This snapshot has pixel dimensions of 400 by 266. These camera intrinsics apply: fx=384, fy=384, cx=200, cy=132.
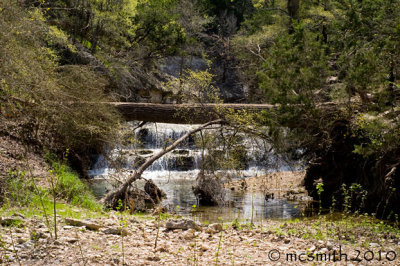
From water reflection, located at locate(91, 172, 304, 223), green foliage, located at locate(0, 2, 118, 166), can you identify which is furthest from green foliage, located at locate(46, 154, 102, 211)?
green foliage, located at locate(0, 2, 118, 166)

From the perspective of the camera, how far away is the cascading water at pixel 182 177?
9.00 metres


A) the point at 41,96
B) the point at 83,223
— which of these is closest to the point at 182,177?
the point at 41,96

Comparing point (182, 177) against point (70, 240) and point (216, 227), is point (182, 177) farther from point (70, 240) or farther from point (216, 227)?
point (70, 240)

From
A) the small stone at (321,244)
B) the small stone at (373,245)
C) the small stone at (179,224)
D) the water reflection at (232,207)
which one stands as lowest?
the water reflection at (232,207)

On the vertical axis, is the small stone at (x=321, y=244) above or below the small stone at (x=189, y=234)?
below

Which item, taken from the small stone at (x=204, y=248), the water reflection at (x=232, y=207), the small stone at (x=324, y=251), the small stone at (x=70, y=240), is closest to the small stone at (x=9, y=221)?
the small stone at (x=70, y=240)

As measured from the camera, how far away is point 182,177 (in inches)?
589

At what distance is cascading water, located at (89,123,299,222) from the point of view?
9.00m

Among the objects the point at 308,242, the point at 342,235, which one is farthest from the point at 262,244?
the point at 342,235

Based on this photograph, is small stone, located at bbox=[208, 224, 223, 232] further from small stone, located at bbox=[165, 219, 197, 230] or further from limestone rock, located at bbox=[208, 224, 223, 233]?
small stone, located at bbox=[165, 219, 197, 230]

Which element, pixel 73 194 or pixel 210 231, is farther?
pixel 73 194

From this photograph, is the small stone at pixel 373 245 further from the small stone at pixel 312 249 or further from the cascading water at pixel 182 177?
the cascading water at pixel 182 177

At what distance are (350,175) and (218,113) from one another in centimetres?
358

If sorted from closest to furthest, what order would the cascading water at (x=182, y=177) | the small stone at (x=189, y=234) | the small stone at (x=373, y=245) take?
the small stone at (x=189, y=234) → the small stone at (x=373, y=245) → the cascading water at (x=182, y=177)
